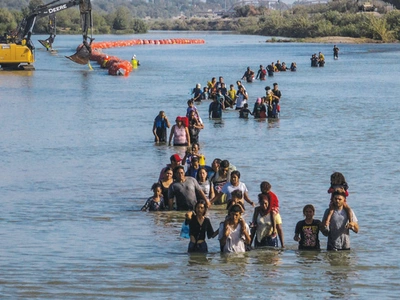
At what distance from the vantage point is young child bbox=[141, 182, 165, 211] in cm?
1872

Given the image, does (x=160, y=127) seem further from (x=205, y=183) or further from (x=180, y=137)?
(x=205, y=183)

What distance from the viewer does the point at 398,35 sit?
13600 cm

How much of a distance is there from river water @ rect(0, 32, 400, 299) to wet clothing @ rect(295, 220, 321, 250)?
333 millimetres

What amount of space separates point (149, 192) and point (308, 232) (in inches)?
323

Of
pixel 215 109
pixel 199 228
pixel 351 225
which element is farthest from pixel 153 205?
pixel 215 109

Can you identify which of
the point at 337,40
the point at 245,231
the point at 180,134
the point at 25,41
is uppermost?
the point at 25,41

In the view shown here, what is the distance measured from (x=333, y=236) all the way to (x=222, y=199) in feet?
14.2

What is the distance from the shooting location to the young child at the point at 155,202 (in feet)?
61.4

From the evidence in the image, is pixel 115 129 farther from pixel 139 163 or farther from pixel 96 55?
pixel 96 55

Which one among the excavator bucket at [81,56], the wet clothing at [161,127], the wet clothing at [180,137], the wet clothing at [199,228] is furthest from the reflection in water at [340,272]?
the excavator bucket at [81,56]

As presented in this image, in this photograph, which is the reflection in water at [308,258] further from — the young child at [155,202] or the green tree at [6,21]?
the green tree at [6,21]

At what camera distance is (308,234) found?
573 inches

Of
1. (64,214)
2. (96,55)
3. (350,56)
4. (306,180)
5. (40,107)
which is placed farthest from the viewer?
(350,56)

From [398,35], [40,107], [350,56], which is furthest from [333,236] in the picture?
[398,35]
